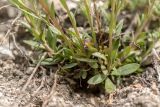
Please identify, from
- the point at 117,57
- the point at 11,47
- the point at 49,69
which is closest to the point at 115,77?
the point at 117,57

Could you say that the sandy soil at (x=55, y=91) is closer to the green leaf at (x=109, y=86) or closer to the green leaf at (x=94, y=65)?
the green leaf at (x=109, y=86)

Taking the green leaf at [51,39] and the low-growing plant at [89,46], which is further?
the green leaf at [51,39]

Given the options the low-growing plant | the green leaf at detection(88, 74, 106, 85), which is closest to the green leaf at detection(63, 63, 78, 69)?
the low-growing plant

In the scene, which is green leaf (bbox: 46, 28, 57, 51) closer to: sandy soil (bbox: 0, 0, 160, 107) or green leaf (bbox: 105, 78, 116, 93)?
sandy soil (bbox: 0, 0, 160, 107)

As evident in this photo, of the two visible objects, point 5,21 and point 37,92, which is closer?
point 37,92

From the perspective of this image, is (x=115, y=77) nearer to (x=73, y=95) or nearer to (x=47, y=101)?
(x=73, y=95)

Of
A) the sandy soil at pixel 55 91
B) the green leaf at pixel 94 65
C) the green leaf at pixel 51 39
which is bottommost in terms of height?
the sandy soil at pixel 55 91

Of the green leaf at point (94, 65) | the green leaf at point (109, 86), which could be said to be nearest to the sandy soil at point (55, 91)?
the green leaf at point (109, 86)
